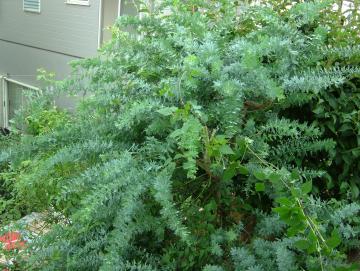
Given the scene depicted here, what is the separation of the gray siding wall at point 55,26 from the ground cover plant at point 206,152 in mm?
6891

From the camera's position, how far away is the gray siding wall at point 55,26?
864cm

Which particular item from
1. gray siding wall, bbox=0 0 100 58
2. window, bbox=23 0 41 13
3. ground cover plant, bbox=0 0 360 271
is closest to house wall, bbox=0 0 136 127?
gray siding wall, bbox=0 0 100 58

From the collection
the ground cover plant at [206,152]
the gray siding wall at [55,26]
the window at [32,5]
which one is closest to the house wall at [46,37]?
the gray siding wall at [55,26]

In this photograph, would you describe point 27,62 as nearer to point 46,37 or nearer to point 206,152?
point 46,37

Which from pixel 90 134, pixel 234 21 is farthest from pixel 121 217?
pixel 234 21

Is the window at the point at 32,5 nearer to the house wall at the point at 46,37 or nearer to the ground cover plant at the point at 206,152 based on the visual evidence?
the house wall at the point at 46,37

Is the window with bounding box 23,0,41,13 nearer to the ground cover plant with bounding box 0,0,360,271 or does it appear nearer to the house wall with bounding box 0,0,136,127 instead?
the house wall with bounding box 0,0,136,127

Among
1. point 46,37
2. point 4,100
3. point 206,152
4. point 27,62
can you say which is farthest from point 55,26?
point 206,152

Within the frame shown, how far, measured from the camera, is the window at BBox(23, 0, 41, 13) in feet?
33.0

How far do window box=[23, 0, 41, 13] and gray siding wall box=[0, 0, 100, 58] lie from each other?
0.12m

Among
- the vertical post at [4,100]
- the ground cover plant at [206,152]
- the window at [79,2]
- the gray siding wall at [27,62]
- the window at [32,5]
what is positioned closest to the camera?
the ground cover plant at [206,152]

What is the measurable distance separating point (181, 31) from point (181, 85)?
0.31 metres

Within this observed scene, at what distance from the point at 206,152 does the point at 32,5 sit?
1004 centimetres

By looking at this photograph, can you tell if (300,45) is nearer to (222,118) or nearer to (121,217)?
(222,118)
